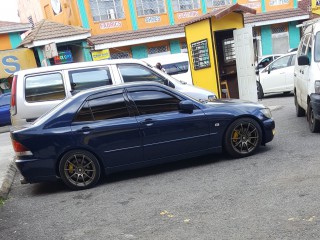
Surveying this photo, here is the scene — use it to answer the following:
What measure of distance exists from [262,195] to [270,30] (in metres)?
23.4

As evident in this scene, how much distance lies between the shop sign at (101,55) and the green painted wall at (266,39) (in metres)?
12.0

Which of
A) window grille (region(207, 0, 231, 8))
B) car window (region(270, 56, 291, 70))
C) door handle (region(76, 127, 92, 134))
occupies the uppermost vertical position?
window grille (region(207, 0, 231, 8))

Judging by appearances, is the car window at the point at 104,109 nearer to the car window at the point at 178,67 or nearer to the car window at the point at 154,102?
the car window at the point at 154,102

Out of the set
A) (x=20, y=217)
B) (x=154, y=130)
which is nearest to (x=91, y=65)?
(x=154, y=130)

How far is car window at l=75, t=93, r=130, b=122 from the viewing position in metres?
5.45

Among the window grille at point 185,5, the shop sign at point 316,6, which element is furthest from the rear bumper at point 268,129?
the window grille at point 185,5

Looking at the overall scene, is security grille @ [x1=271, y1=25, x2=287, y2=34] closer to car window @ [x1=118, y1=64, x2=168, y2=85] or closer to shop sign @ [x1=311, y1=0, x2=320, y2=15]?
shop sign @ [x1=311, y1=0, x2=320, y2=15]

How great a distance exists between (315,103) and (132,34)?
17209 millimetres

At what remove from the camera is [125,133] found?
17.8ft

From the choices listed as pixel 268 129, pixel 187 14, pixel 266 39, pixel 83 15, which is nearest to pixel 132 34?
pixel 83 15

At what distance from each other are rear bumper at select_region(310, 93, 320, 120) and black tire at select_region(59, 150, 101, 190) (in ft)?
12.9

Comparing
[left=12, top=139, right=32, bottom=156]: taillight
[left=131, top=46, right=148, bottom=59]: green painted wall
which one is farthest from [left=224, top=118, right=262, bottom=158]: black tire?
[left=131, top=46, right=148, bottom=59]: green painted wall

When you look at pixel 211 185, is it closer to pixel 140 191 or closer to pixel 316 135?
pixel 140 191

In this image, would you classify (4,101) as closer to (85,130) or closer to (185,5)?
(85,130)
